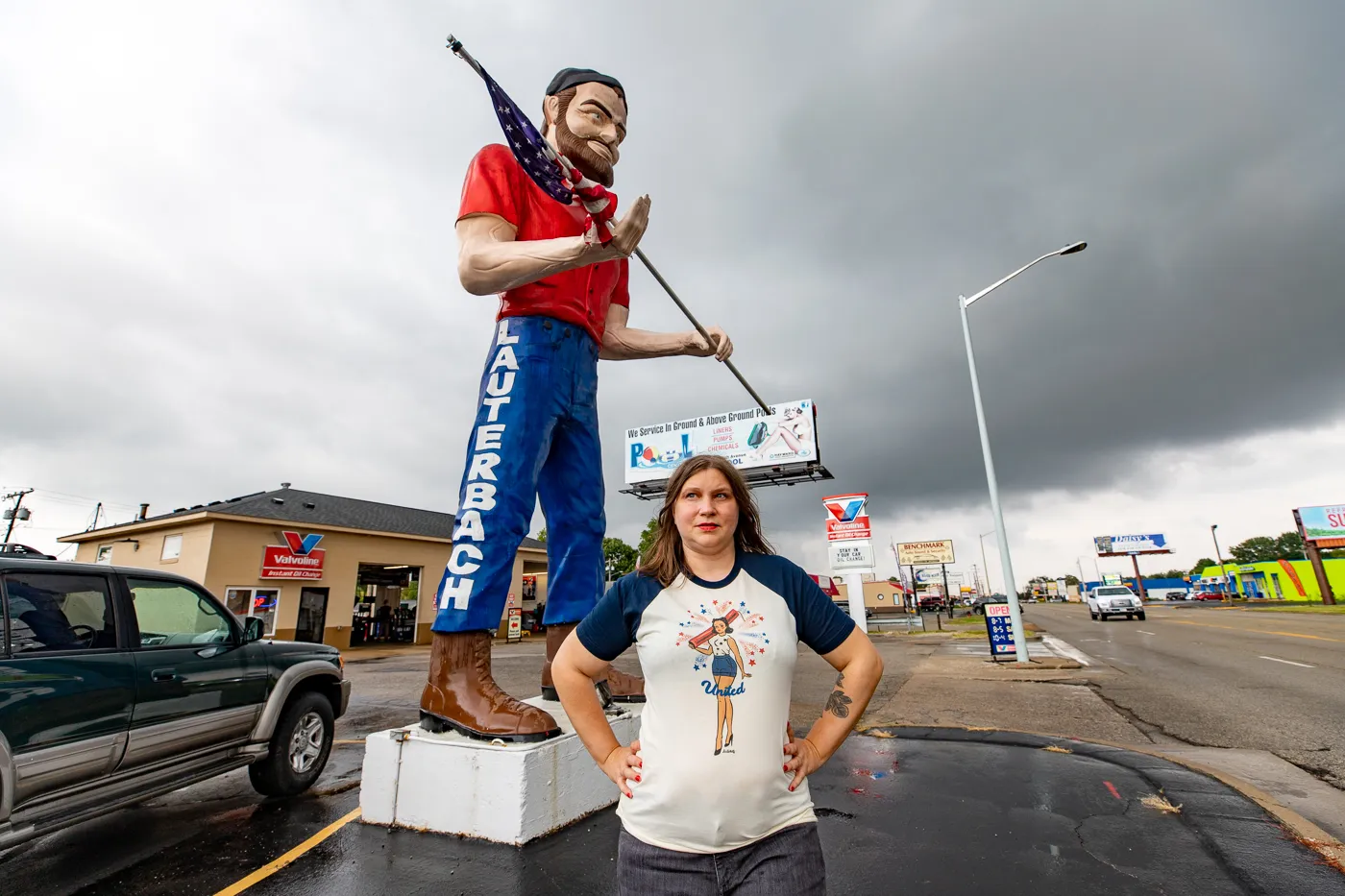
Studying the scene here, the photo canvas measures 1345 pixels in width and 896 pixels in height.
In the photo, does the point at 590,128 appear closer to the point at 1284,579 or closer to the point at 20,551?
the point at 20,551

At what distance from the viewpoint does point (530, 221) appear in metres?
3.41

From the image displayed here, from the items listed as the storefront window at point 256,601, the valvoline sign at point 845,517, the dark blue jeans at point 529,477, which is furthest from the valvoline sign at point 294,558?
the dark blue jeans at point 529,477

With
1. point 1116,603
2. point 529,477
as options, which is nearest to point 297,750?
point 529,477

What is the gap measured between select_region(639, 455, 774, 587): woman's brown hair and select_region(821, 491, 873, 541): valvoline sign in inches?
681

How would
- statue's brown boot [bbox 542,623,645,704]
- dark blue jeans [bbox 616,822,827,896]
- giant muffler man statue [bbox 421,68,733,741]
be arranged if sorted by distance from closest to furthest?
dark blue jeans [bbox 616,822,827,896], giant muffler man statue [bbox 421,68,733,741], statue's brown boot [bbox 542,623,645,704]

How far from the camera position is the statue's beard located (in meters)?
3.50

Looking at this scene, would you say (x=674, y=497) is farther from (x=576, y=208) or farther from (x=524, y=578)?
(x=524, y=578)

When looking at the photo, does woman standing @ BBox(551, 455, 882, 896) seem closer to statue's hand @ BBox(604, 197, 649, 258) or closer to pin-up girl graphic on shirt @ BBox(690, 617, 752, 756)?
pin-up girl graphic on shirt @ BBox(690, 617, 752, 756)

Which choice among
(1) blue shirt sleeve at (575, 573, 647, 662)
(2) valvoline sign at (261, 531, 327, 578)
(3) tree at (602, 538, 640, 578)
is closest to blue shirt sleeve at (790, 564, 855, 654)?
(1) blue shirt sleeve at (575, 573, 647, 662)

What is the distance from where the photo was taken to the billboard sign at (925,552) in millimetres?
37000

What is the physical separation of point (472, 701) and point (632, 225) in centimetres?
231

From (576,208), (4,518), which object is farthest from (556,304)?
(4,518)

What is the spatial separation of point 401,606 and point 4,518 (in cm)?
2924

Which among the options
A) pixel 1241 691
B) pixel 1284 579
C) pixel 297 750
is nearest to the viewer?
pixel 297 750
